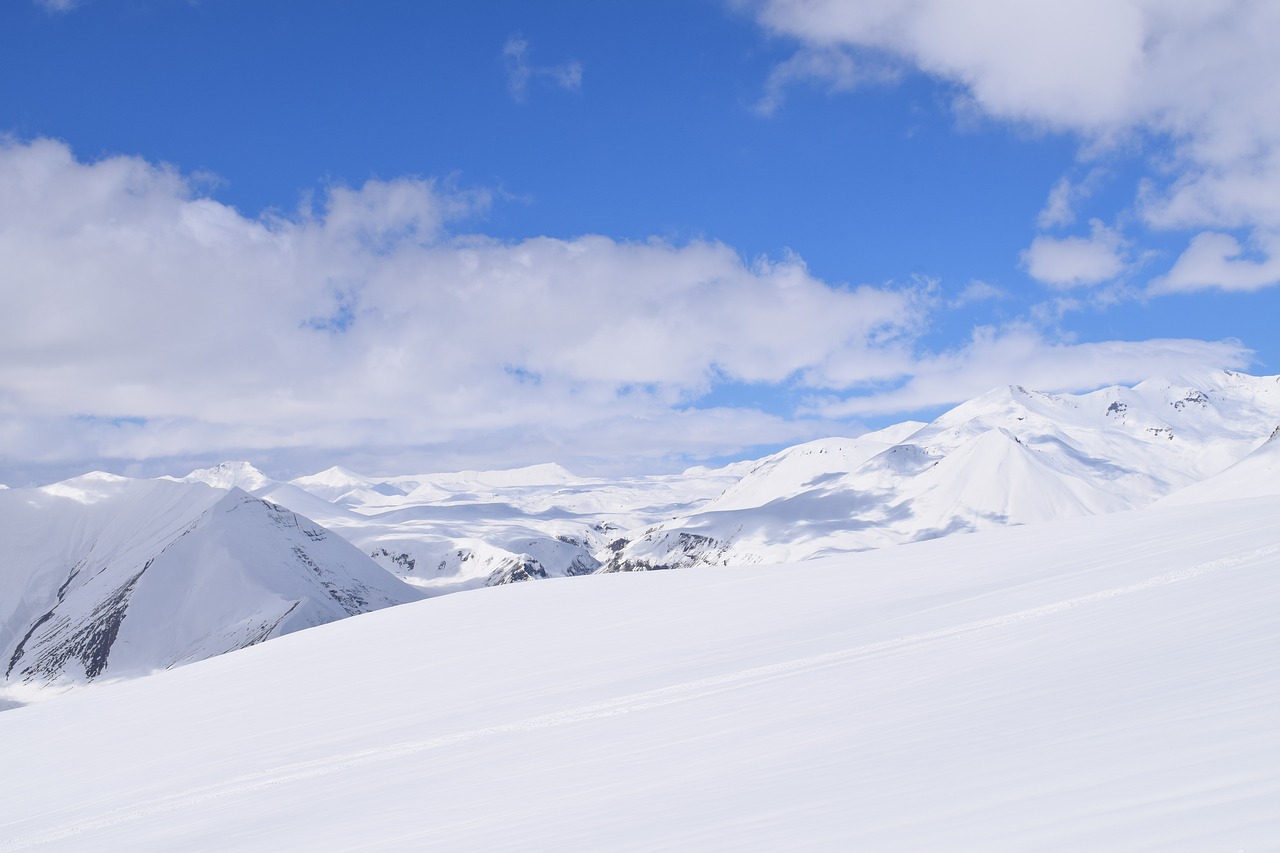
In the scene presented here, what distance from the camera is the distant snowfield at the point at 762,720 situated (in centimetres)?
525

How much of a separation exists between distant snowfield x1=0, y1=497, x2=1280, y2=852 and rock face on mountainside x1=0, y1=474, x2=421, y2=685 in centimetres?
11401

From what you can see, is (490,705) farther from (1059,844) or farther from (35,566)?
(35,566)

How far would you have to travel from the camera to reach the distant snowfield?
5246mm

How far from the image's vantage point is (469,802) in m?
8.98

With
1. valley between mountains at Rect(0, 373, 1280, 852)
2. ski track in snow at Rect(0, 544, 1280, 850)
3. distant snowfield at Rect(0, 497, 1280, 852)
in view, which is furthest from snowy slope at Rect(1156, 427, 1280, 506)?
ski track in snow at Rect(0, 544, 1280, 850)

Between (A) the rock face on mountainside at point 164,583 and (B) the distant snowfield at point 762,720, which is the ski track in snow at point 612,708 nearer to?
(B) the distant snowfield at point 762,720

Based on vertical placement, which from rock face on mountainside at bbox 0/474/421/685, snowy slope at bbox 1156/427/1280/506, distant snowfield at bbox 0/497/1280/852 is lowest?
distant snowfield at bbox 0/497/1280/852

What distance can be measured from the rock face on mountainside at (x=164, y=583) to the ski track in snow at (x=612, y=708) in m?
119

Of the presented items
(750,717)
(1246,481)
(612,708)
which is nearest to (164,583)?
(612,708)

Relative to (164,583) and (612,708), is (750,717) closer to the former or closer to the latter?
(612,708)

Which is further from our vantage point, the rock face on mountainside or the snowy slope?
the rock face on mountainside

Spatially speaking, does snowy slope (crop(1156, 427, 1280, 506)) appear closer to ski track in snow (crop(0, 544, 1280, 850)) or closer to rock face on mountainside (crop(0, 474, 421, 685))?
ski track in snow (crop(0, 544, 1280, 850))

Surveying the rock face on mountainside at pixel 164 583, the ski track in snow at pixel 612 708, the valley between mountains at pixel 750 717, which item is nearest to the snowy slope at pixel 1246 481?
the valley between mountains at pixel 750 717

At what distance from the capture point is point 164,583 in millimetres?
146875
